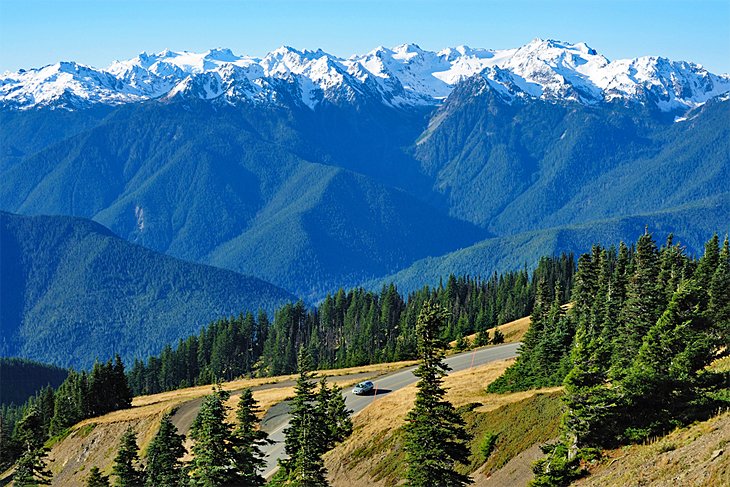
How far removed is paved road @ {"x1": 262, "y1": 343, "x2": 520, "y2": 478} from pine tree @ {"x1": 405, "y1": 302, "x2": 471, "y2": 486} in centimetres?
3062

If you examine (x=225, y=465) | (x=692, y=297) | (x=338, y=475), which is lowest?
(x=338, y=475)

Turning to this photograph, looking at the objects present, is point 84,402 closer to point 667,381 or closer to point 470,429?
point 470,429

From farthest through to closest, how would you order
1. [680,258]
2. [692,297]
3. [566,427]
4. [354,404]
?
[680,258], [354,404], [692,297], [566,427]

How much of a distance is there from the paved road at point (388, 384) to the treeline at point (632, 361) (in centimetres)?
1622

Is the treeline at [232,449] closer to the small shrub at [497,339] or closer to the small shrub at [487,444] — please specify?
the small shrub at [487,444]

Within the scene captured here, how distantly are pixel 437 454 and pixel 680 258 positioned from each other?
67.5 meters

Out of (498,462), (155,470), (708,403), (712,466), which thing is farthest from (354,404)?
(712,466)

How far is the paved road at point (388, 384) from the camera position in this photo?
85.3 metres

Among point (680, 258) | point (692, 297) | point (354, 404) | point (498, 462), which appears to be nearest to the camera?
point (498, 462)

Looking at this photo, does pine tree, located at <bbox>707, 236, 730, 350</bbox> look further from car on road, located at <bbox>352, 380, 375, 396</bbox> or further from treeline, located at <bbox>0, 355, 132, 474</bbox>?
treeline, located at <bbox>0, 355, 132, 474</bbox>

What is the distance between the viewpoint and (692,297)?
6494 cm

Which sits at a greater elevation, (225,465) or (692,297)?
(692,297)

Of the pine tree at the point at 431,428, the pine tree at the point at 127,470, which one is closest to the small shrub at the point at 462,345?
the pine tree at the point at 127,470

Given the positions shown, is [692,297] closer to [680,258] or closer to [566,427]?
[566,427]
